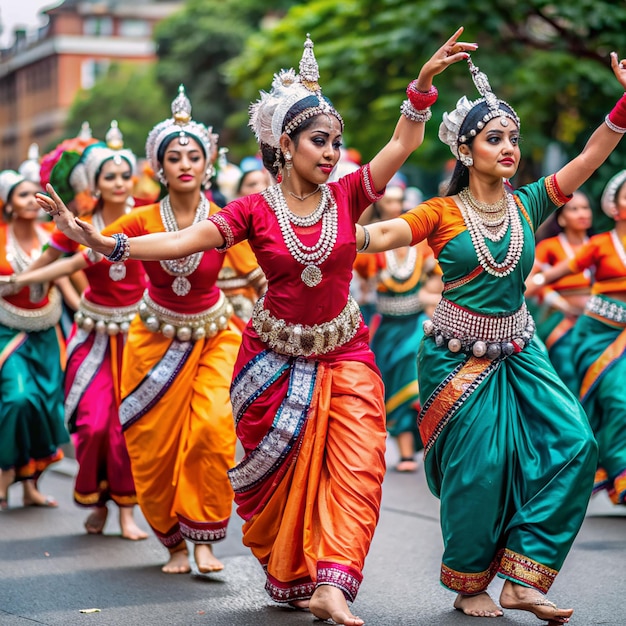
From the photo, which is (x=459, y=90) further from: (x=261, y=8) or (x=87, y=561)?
(x=261, y=8)

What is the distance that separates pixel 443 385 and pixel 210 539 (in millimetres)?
1498

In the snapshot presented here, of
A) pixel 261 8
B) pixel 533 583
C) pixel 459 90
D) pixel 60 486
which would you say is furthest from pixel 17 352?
pixel 261 8

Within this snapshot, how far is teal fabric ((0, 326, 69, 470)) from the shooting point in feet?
27.2

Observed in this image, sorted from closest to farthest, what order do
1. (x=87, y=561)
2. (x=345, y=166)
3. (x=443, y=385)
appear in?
(x=443, y=385)
(x=87, y=561)
(x=345, y=166)

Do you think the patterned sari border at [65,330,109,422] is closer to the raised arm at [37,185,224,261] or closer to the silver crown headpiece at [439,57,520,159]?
the raised arm at [37,185,224,261]

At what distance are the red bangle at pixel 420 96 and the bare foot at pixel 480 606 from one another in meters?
2.07

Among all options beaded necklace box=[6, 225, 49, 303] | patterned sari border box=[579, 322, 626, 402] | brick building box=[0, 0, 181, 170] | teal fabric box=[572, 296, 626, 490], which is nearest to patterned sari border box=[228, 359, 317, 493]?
teal fabric box=[572, 296, 626, 490]

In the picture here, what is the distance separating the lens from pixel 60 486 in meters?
9.40

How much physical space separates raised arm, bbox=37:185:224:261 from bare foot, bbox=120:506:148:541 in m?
2.58

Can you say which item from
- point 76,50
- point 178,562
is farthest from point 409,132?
point 76,50

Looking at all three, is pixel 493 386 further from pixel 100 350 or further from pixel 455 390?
pixel 100 350

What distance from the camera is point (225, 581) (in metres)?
6.26

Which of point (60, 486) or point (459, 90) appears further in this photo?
point (459, 90)

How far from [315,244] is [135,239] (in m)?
0.74
